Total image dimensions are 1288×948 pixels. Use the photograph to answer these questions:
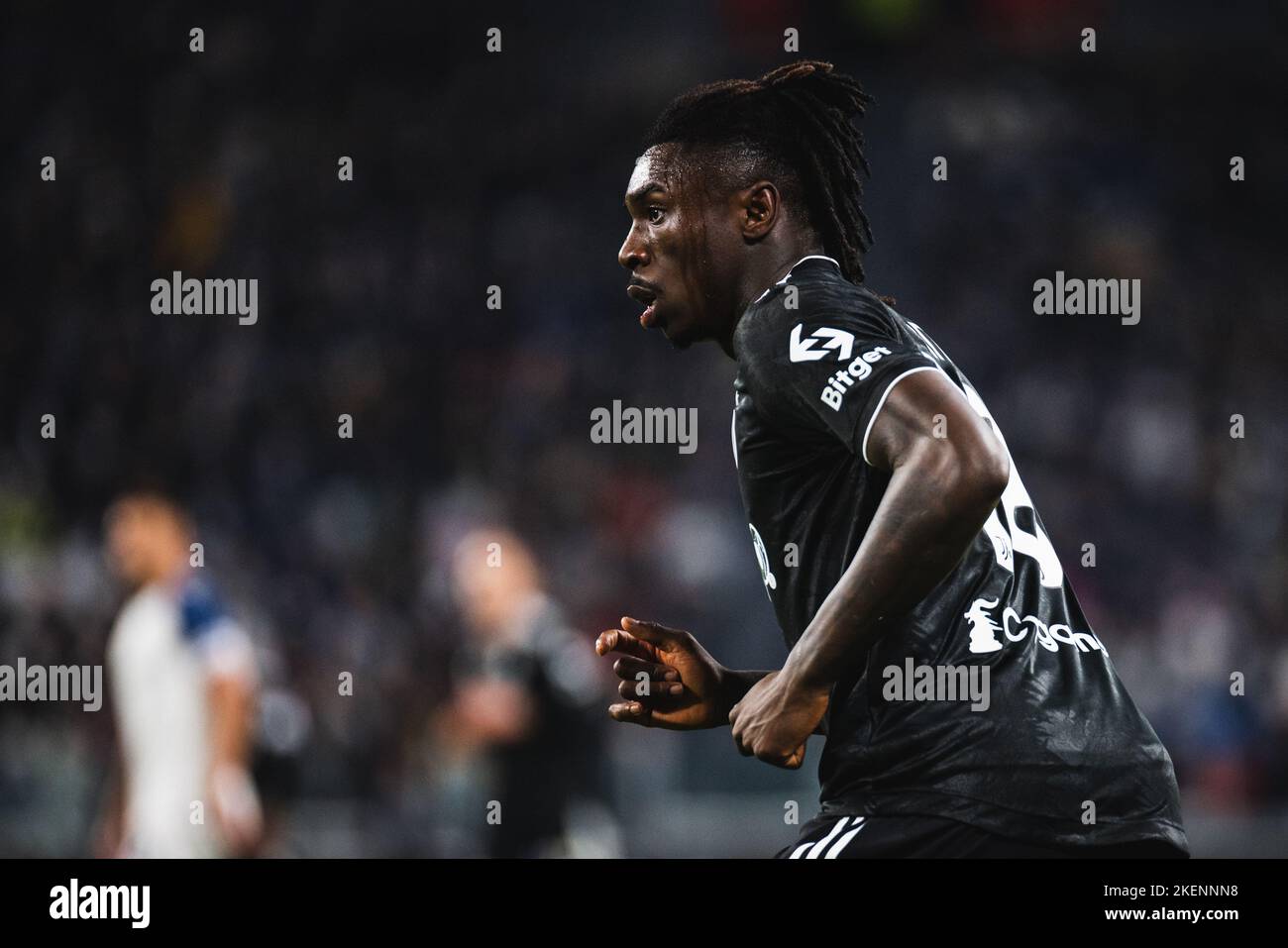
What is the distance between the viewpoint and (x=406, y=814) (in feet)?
32.8

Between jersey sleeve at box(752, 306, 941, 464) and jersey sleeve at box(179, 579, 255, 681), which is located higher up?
jersey sleeve at box(752, 306, 941, 464)

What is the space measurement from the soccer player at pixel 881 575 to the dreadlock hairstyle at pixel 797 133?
0.01 meters

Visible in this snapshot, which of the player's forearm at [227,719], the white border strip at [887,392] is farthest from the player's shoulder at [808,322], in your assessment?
the player's forearm at [227,719]

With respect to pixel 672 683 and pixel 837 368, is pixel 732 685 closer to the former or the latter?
pixel 672 683

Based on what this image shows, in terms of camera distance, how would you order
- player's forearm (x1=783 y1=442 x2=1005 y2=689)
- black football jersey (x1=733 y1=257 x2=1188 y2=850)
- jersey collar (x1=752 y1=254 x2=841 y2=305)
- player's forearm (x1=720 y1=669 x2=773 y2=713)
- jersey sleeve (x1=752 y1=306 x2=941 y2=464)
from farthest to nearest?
player's forearm (x1=720 y1=669 x2=773 y2=713) < jersey collar (x1=752 y1=254 x2=841 y2=305) < black football jersey (x1=733 y1=257 x2=1188 y2=850) < jersey sleeve (x1=752 y1=306 x2=941 y2=464) < player's forearm (x1=783 y1=442 x2=1005 y2=689)

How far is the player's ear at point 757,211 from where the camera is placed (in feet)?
10.1

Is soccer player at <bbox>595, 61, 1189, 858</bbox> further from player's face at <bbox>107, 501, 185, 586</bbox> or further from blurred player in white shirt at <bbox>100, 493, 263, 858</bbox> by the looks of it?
player's face at <bbox>107, 501, 185, 586</bbox>

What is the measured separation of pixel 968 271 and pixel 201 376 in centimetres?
697

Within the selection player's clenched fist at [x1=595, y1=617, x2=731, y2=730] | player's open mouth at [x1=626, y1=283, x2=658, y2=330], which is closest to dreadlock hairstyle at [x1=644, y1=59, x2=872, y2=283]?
player's open mouth at [x1=626, y1=283, x2=658, y2=330]

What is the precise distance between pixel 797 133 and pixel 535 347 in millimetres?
10717

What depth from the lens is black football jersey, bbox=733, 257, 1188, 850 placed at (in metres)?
2.68

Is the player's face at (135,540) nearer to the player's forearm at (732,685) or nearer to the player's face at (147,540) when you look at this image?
the player's face at (147,540)

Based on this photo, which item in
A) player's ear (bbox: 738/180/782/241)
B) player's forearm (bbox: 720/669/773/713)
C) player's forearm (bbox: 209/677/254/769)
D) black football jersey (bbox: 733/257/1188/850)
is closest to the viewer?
black football jersey (bbox: 733/257/1188/850)
